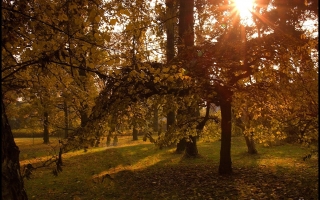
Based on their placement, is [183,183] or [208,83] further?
[183,183]

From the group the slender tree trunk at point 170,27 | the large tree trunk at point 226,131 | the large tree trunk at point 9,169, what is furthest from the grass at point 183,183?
the large tree trunk at point 9,169

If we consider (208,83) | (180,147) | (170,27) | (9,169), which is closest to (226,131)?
(208,83)

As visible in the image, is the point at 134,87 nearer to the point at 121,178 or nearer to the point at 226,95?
the point at 226,95

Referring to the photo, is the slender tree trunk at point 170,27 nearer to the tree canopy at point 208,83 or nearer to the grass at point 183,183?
the tree canopy at point 208,83

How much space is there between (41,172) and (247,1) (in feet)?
41.8

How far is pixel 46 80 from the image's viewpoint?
271 inches

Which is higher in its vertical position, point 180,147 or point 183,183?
point 180,147

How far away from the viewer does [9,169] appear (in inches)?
135

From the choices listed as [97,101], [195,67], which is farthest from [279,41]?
[97,101]

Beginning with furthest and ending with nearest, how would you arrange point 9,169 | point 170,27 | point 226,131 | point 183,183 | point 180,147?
1. point 180,147
2. point 226,131
3. point 183,183
4. point 170,27
5. point 9,169

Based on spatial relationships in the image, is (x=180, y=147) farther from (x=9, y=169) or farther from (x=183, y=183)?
(x=9, y=169)

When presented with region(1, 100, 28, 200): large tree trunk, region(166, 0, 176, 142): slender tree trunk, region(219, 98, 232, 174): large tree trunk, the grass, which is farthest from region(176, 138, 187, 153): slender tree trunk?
region(1, 100, 28, 200): large tree trunk

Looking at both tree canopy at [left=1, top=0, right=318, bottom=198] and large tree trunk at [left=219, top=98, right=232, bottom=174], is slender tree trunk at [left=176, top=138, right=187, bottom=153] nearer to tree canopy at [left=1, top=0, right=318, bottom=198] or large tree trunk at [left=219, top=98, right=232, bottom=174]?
tree canopy at [left=1, top=0, right=318, bottom=198]

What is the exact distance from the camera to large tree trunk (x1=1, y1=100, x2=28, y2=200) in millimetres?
3365
